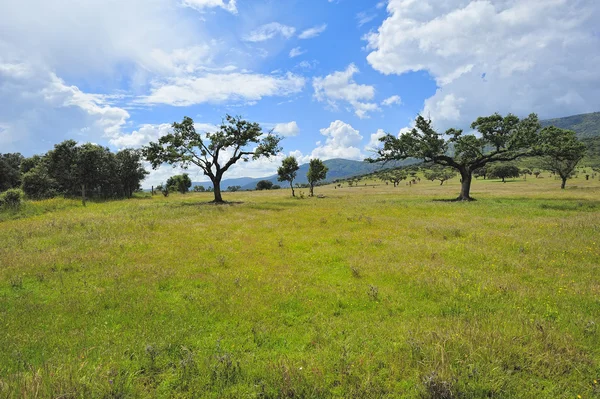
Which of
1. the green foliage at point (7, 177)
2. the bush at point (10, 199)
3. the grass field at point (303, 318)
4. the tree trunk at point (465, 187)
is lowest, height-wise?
the grass field at point (303, 318)

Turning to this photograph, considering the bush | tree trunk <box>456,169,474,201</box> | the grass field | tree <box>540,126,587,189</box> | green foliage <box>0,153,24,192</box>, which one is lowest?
the grass field

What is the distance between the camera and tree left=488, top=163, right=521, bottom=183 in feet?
397

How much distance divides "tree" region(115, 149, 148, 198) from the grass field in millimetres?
55116

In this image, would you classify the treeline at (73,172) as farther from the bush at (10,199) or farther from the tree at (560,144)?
the tree at (560,144)

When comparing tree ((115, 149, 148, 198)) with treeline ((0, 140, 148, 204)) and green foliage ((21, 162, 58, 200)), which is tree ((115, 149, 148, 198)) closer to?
treeline ((0, 140, 148, 204))

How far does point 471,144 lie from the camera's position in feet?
121

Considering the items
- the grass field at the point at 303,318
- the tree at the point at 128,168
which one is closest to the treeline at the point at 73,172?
the tree at the point at 128,168

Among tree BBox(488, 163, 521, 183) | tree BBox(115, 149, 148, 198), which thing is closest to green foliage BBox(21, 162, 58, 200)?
tree BBox(115, 149, 148, 198)

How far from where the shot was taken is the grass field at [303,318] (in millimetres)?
5184

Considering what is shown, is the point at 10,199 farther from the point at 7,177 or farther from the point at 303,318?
the point at 7,177

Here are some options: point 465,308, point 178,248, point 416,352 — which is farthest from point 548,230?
point 178,248

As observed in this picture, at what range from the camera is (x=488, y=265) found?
11.6 meters

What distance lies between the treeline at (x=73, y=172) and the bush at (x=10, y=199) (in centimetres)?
1518

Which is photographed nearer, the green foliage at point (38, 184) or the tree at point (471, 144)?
the tree at point (471, 144)
